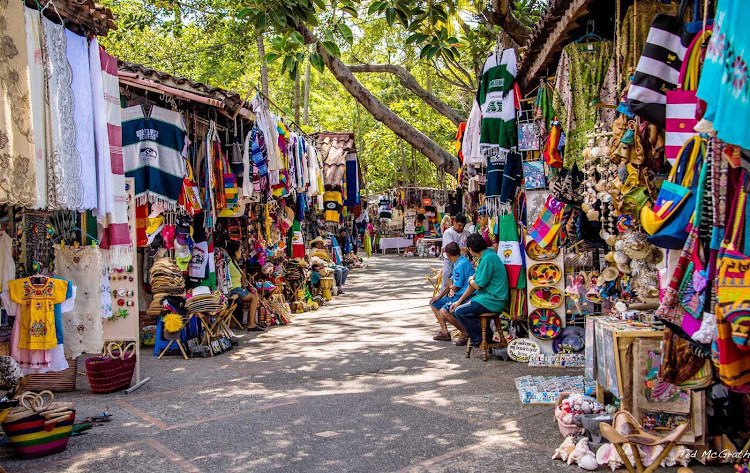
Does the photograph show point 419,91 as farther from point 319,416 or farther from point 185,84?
point 319,416

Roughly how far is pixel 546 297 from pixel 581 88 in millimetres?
2834

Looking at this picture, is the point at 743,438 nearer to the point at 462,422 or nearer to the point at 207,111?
the point at 462,422

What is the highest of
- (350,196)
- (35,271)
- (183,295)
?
(350,196)

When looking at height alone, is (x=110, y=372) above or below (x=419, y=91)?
below

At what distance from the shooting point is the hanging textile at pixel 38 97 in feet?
13.2

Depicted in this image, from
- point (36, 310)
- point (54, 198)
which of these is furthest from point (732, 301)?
point (36, 310)

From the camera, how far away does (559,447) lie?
4.55 metres

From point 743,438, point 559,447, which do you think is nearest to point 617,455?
point 559,447

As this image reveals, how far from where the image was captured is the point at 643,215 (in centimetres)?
369

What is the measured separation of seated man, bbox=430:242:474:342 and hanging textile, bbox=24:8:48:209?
225 inches

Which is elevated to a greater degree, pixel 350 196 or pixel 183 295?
pixel 350 196

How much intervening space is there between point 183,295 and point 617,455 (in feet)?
19.4

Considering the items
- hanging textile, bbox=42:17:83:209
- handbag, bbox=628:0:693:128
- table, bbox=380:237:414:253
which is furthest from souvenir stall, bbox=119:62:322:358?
table, bbox=380:237:414:253

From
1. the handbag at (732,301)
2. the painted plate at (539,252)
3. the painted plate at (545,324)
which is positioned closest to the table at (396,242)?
the painted plate at (539,252)
